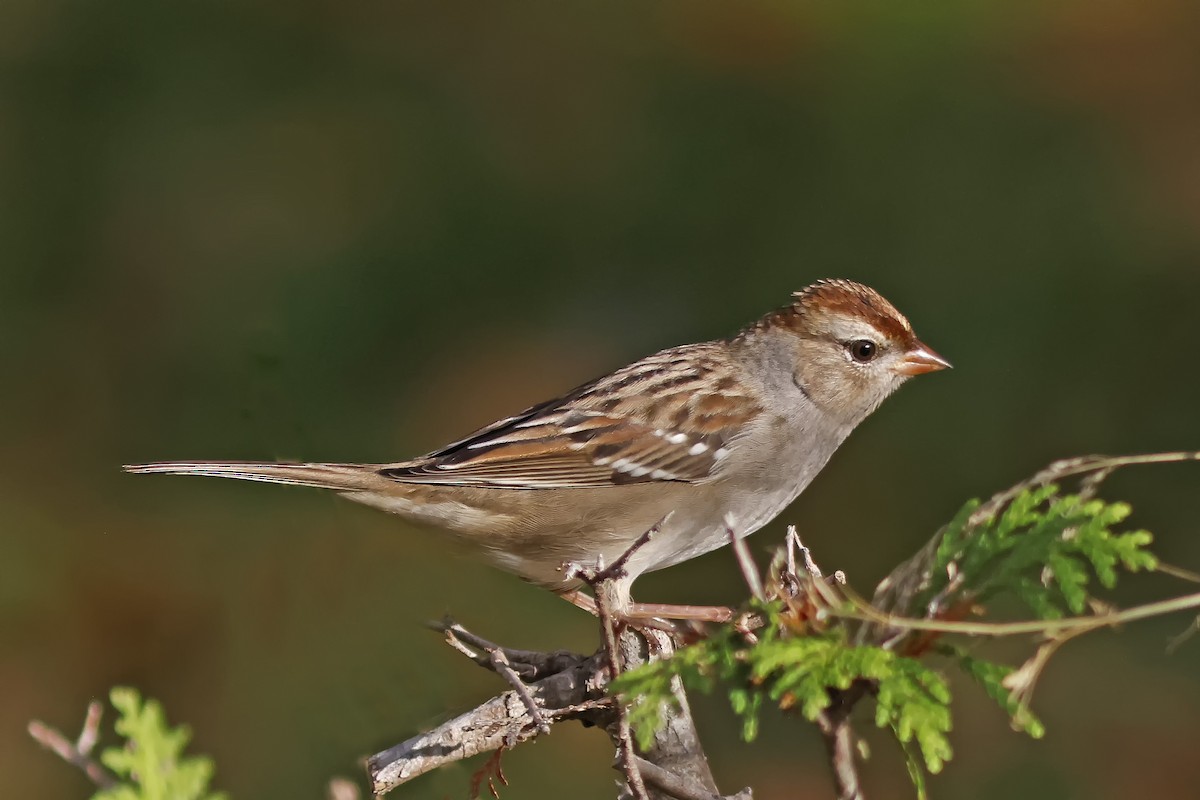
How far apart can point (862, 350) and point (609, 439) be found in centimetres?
52

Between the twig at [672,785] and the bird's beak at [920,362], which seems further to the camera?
the bird's beak at [920,362]

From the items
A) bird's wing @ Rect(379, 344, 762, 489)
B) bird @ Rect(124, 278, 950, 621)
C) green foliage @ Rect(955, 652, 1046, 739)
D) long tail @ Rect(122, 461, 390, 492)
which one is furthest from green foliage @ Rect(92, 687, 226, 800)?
bird's wing @ Rect(379, 344, 762, 489)

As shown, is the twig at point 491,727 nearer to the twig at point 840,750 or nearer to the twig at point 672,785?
the twig at point 672,785

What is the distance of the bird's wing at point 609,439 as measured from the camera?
251 cm

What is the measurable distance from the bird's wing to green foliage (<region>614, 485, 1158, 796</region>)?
1.39 meters

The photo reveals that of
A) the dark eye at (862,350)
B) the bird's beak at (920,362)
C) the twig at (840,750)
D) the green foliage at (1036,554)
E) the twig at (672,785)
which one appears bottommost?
the twig at (840,750)

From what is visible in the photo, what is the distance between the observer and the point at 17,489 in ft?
11.0

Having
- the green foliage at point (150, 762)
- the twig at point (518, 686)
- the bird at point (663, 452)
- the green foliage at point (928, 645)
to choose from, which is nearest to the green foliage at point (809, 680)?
the green foliage at point (928, 645)

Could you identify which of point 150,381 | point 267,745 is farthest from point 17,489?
point 267,745

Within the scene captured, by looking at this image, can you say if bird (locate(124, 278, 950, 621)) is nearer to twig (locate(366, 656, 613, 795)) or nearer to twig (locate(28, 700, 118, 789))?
twig (locate(366, 656, 613, 795))

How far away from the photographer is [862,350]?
263 cm

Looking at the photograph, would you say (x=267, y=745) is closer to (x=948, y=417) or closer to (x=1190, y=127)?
(x=948, y=417)

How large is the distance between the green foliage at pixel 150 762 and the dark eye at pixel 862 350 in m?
1.85

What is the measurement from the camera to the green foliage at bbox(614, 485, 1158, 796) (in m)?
1.00
